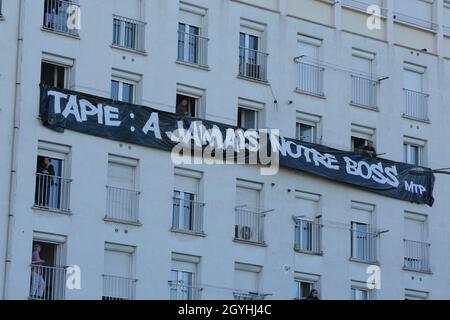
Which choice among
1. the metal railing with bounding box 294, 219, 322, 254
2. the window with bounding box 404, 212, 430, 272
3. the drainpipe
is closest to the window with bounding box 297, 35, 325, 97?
the metal railing with bounding box 294, 219, 322, 254

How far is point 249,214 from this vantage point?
56281 mm

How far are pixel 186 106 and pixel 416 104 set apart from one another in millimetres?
11732

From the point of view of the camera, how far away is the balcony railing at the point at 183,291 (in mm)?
53588

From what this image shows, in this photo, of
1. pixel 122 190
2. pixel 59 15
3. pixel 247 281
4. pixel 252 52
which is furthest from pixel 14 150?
pixel 252 52

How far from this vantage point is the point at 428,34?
64.2 m

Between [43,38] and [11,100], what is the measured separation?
2.60 metres

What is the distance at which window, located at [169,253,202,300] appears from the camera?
176 feet

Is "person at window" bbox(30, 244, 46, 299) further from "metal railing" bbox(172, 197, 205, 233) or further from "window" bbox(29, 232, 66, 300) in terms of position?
"metal railing" bbox(172, 197, 205, 233)

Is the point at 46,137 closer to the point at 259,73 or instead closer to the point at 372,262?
the point at 259,73

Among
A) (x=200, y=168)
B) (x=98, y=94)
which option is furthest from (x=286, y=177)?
(x=98, y=94)

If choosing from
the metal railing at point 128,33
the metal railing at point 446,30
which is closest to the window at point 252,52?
the metal railing at point 128,33

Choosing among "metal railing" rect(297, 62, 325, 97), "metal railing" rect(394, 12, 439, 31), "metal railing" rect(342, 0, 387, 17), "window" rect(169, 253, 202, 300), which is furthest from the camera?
"metal railing" rect(394, 12, 439, 31)

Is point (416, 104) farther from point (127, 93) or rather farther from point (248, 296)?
point (127, 93)
